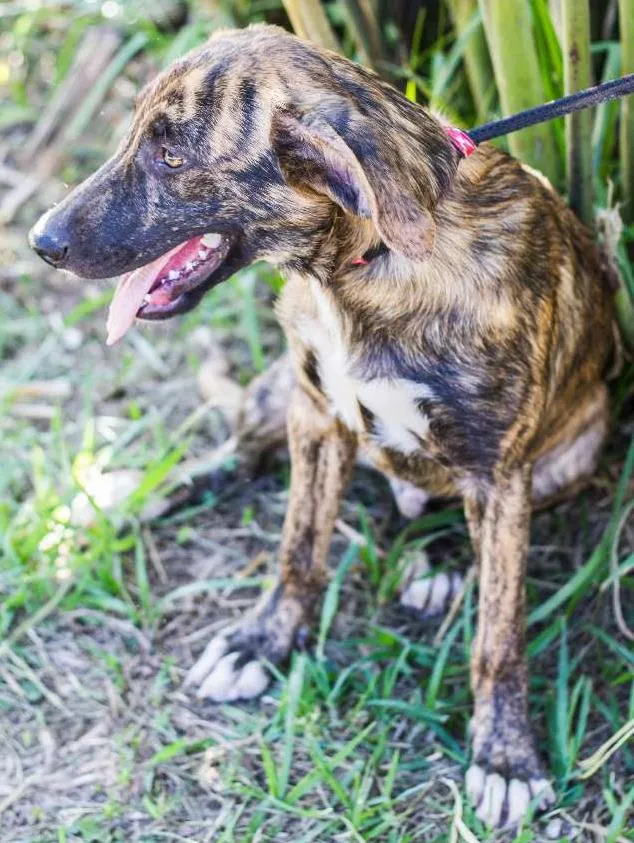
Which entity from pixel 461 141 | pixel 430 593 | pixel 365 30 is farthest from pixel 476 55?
pixel 430 593

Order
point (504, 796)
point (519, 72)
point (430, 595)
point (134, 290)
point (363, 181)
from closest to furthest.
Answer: point (363, 181), point (134, 290), point (504, 796), point (519, 72), point (430, 595)

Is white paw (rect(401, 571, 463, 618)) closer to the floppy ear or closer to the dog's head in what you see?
the dog's head

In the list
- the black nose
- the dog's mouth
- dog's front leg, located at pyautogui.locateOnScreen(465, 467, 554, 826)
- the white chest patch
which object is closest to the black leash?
the white chest patch

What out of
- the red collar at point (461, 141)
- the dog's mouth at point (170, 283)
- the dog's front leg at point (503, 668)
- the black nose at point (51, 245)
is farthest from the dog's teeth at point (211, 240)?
the dog's front leg at point (503, 668)

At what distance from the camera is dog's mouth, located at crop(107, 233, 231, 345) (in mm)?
2893

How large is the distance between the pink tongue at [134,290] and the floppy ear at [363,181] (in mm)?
414

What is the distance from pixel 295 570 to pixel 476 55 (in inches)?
65.0

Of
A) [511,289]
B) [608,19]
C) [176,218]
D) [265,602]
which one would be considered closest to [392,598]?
[265,602]

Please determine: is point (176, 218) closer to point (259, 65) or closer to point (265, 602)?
point (259, 65)

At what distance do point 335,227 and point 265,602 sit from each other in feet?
4.11

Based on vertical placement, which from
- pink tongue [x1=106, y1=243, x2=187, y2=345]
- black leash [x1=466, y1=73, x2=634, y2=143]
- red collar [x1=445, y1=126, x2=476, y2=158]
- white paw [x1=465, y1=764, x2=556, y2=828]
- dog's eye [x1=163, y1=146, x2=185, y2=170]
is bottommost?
white paw [x1=465, y1=764, x2=556, y2=828]

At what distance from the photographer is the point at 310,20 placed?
12.3ft

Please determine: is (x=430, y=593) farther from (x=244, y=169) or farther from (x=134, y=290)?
(x=244, y=169)

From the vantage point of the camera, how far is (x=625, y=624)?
3521mm
